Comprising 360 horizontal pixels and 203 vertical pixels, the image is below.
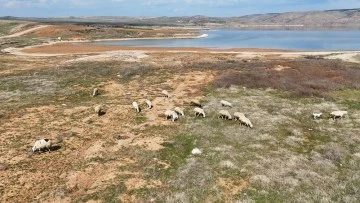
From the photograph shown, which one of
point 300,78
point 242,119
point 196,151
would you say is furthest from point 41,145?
point 300,78

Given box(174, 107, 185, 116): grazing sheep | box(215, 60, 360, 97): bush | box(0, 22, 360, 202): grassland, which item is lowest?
box(0, 22, 360, 202): grassland

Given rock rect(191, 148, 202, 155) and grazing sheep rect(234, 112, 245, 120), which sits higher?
grazing sheep rect(234, 112, 245, 120)

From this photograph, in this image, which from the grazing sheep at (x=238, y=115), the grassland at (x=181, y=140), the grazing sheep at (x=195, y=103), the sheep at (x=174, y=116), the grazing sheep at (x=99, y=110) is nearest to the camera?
the grassland at (x=181, y=140)

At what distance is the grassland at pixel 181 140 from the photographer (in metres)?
22.1

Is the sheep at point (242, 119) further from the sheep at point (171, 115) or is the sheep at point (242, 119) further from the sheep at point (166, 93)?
the sheep at point (166, 93)

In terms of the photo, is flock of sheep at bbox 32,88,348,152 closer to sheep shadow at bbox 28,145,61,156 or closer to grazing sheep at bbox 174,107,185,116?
grazing sheep at bbox 174,107,185,116

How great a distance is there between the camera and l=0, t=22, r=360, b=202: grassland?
22141 mm

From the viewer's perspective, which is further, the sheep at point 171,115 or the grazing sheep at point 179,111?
the grazing sheep at point 179,111

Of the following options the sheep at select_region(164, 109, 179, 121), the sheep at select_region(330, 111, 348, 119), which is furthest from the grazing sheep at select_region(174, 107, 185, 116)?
the sheep at select_region(330, 111, 348, 119)

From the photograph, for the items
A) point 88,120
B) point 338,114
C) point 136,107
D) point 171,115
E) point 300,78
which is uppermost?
point 300,78

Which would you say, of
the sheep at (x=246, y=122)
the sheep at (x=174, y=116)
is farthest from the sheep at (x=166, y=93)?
the sheep at (x=246, y=122)

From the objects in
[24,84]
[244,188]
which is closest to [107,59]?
[24,84]

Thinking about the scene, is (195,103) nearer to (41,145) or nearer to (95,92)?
(95,92)

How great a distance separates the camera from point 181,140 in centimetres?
2941
